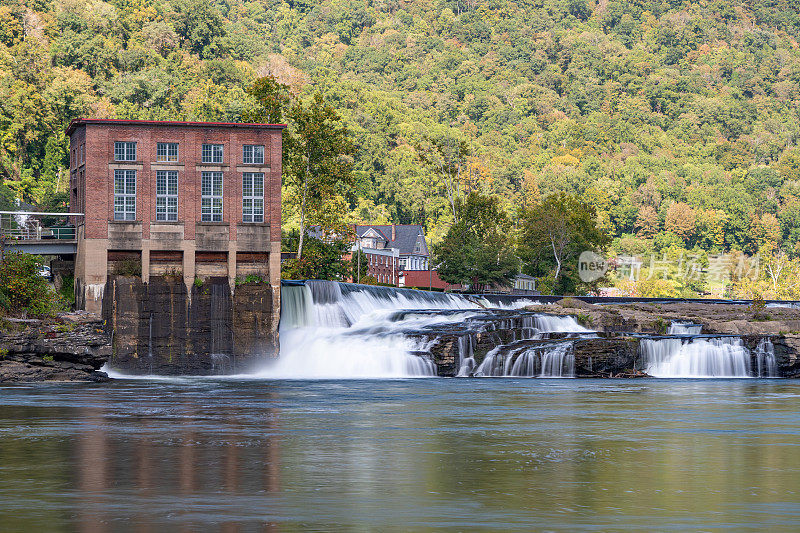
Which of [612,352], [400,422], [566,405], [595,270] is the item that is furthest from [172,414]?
[595,270]

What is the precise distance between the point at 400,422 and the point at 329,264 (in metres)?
61.8

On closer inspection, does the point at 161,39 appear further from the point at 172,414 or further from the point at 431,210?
the point at 172,414

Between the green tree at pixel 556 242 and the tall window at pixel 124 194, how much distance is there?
7120 cm

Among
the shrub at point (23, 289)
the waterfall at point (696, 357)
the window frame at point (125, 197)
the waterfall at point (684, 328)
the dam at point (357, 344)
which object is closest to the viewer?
the shrub at point (23, 289)

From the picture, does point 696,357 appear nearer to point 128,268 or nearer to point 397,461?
point 128,268

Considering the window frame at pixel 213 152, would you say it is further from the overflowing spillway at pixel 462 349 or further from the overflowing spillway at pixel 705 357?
the overflowing spillway at pixel 705 357

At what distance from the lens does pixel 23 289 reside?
6550 centimetres

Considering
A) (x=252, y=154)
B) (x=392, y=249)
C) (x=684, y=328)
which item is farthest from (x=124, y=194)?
(x=392, y=249)

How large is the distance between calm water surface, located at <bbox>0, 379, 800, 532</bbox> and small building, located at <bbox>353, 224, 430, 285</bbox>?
106030 millimetres

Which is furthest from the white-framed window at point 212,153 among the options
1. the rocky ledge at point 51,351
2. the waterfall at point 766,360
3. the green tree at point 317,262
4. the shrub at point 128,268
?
the waterfall at point 766,360

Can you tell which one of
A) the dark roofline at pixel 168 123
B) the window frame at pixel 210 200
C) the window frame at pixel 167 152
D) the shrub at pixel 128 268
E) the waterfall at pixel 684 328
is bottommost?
the waterfall at pixel 684 328

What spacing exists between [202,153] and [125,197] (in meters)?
5.63

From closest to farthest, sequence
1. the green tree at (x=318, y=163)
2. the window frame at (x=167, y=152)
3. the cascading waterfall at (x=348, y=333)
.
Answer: the cascading waterfall at (x=348, y=333) < the window frame at (x=167, y=152) < the green tree at (x=318, y=163)

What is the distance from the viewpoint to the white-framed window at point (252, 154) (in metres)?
73.1
